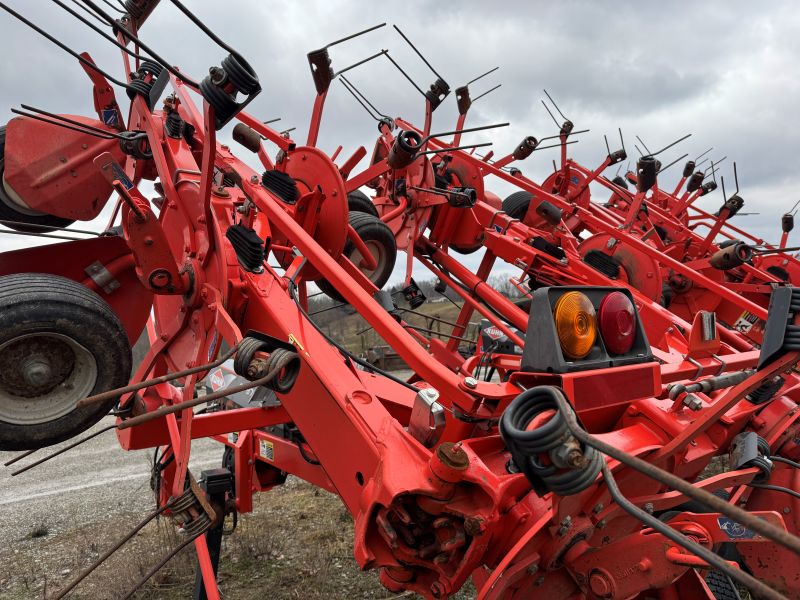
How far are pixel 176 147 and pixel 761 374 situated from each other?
111 inches

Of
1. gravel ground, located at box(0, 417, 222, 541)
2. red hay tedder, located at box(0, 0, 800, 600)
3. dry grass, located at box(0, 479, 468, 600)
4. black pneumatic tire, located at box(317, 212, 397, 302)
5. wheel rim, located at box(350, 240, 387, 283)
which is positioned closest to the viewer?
red hay tedder, located at box(0, 0, 800, 600)

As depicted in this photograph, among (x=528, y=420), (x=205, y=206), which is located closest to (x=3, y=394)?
(x=205, y=206)

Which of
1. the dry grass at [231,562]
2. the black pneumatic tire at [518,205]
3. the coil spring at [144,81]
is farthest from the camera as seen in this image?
the black pneumatic tire at [518,205]

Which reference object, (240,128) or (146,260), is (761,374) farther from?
(240,128)

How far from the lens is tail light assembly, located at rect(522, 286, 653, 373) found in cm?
193

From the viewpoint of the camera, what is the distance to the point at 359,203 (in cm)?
488

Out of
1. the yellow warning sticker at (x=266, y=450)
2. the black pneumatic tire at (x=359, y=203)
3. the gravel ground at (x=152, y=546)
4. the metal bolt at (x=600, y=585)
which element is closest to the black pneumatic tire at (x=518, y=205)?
the black pneumatic tire at (x=359, y=203)

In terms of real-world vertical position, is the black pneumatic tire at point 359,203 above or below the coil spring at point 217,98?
below

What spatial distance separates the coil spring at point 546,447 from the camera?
1215 mm

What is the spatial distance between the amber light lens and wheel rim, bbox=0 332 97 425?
1916 mm

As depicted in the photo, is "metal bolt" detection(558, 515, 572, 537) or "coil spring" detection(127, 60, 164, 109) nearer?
"metal bolt" detection(558, 515, 572, 537)

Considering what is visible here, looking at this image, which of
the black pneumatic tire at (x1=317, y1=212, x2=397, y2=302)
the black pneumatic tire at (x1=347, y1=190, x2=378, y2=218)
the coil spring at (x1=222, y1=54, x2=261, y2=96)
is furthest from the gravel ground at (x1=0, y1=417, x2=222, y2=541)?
the coil spring at (x1=222, y1=54, x2=261, y2=96)

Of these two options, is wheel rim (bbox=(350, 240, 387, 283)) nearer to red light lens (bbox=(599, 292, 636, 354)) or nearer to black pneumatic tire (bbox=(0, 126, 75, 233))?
black pneumatic tire (bbox=(0, 126, 75, 233))

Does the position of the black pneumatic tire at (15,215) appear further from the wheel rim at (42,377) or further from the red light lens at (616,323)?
the red light lens at (616,323)
